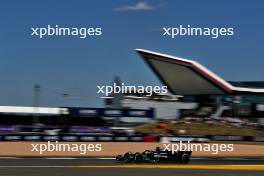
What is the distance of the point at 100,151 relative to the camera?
30453 mm

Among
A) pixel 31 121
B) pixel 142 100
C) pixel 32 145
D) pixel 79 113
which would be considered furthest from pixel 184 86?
pixel 32 145

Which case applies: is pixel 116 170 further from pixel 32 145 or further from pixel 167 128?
pixel 167 128

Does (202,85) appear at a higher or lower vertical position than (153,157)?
higher

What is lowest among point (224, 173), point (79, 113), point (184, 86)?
point (224, 173)

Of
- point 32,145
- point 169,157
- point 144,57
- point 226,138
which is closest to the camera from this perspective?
point 169,157

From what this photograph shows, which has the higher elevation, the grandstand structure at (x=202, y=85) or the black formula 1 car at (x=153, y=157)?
the grandstand structure at (x=202, y=85)

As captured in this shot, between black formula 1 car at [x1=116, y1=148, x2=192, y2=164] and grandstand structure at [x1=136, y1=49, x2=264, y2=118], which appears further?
grandstand structure at [x1=136, y1=49, x2=264, y2=118]

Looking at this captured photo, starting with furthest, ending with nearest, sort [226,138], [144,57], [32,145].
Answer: [144,57]
[226,138]
[32,145]

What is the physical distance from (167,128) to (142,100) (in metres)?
19.1

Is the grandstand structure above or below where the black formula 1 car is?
above

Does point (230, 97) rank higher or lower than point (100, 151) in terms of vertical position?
higher

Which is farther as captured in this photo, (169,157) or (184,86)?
(184,86)

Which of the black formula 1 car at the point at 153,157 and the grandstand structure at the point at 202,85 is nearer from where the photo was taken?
the black formula 1 car at the point at 153,157

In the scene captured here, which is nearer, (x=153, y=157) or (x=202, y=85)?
(x=153, y=157)
